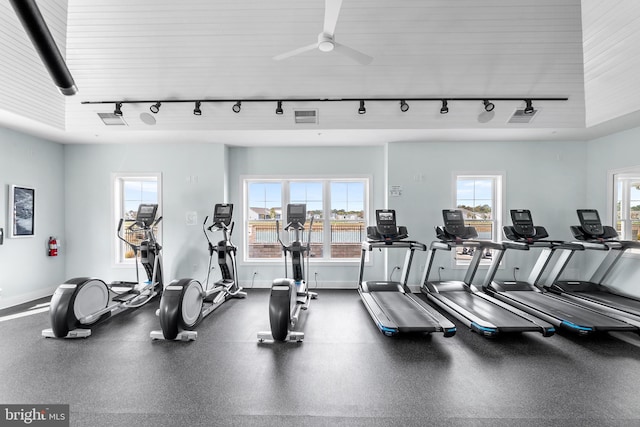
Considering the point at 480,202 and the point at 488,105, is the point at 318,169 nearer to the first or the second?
the point at 488,105

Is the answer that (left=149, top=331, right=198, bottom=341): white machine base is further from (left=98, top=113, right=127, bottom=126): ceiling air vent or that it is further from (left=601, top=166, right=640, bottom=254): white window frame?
(left=601, top=166, right=640, bottom=254): white window frame

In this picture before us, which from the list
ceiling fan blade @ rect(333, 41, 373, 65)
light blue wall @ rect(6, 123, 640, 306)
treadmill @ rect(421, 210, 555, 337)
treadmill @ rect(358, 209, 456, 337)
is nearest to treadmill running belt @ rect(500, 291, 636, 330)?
treadmill @ rect(421, 210, 555, 337)

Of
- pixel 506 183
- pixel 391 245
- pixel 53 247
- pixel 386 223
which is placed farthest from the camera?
pixel 506 183

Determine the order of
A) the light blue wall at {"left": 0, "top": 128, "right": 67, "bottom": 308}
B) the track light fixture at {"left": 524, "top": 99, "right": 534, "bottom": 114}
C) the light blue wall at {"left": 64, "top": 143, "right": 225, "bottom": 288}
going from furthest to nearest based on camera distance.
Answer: the light blue wall at {"left": 64, "top": 143, "right": 225, "bottom": 288} → the light blue wall at {"left": 0, "top": 128, "right": 67, "bottom": 308} → the track light fixture at {"left": 524, "top": 99, "right": 534, "bottom": 114}

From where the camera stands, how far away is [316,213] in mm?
5902

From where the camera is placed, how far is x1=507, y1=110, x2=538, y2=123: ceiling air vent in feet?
14.9

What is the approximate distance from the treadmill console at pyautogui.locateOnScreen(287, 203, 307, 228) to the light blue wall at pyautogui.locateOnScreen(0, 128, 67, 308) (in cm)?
442

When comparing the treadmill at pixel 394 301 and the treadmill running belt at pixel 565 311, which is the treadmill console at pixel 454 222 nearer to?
the treadmill at pixel 394 301

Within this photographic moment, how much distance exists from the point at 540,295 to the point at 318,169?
428cm

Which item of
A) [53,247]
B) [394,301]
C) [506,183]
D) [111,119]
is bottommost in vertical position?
[394,301]

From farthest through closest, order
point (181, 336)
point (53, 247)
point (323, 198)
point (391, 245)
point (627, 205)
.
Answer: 1. point (323, 198)
2. point (53, 247)
3. point (627, 205)
4. point (391, 245)
5. point (181, 336)

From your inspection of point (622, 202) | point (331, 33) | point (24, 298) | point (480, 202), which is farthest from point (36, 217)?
point (622, 202)

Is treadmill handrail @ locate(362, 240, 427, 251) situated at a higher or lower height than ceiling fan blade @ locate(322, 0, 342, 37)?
lower

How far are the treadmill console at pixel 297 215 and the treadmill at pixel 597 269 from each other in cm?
436
